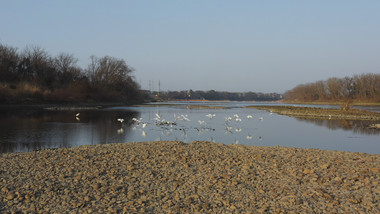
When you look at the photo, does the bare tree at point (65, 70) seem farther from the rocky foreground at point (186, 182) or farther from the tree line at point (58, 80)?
the rocky foreground at point (186, 182)

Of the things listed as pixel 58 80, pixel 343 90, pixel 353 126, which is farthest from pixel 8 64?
pixel 343 90

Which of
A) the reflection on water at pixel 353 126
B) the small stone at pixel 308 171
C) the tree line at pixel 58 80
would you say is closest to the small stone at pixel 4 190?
the small stone at pixel 308 171

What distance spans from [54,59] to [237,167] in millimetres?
70321

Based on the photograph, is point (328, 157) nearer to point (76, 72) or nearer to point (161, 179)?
point (161, 179)

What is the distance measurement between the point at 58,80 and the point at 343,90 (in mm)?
86086

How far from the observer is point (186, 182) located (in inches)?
257

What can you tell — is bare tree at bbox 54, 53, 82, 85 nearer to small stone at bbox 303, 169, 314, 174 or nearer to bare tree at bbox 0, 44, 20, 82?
bare tree at bbox 0, 44, 20, 82

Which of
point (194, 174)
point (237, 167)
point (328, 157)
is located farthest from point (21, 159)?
point (328, 157)

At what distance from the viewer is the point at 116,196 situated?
5.69 m

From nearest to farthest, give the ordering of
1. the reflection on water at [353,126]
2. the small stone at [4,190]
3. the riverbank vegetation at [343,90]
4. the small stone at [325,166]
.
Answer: the small stone at [4,190] < the small stone at [325,166] < the reflection on water at [353,126] < the riverbank vegetation at [343,90]

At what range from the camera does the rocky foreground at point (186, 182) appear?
5.27 metres

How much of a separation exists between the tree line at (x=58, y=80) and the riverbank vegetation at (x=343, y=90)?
54.5 m

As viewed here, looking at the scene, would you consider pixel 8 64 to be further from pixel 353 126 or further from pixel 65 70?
pixel 353 126

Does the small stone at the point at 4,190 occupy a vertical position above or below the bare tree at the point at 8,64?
below
